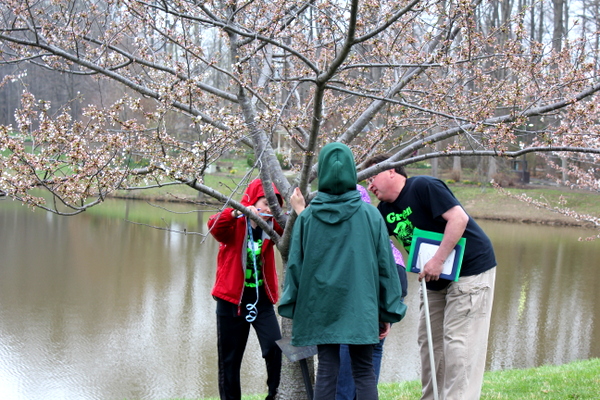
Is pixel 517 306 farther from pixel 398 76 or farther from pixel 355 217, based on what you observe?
pixel 355 217

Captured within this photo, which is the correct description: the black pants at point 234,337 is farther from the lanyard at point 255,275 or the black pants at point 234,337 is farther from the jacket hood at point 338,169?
the jacket hood at point 338,169

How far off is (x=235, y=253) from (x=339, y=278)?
4.55ft

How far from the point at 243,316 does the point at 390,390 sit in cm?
229

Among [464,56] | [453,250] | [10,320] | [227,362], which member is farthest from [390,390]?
[10,320]

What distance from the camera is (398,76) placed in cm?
464

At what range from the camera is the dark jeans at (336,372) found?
2932mm

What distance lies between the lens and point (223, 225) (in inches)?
154

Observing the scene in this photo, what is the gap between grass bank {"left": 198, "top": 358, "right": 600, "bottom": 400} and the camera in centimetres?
493

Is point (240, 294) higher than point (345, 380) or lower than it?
higher

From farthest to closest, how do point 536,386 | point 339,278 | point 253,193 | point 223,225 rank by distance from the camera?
1. point 536,386
2. point 253,193
3. point 223,225
4. point 339,278

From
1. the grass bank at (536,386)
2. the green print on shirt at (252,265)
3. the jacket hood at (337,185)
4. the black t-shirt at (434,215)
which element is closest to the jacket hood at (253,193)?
the green print on shirt at (252,265)

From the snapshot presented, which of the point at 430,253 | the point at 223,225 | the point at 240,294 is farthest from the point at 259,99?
the point at 430,253

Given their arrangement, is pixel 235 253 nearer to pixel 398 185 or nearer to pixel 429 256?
pixel 398 185

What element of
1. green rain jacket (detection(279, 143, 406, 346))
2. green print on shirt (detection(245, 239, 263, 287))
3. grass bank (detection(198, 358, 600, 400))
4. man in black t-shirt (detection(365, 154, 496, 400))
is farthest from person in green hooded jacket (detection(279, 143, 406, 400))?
grass bank (detection(198, 358, 600, 400))
